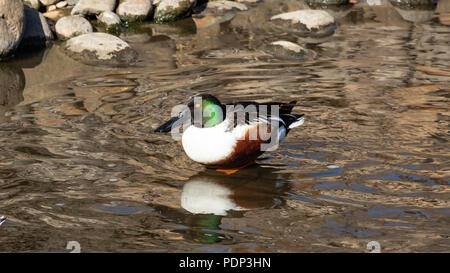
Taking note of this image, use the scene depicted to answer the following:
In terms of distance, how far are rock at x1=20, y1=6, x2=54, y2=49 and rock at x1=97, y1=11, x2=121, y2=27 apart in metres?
0.96

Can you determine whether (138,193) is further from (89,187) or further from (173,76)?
(173,76)

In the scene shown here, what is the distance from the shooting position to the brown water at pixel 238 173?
4781 mm

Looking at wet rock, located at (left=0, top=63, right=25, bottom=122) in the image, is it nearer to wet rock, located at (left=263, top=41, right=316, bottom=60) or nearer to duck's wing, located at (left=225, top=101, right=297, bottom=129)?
duck's wing, located at (left=225, top=101, right=297, bottom=129)

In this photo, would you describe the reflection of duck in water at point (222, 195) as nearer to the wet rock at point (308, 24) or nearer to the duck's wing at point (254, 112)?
the duck's wing at point (254, 112)

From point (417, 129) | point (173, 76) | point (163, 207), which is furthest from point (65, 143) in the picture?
point (417, 129)

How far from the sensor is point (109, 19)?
10688 mm

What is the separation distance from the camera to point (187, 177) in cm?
575

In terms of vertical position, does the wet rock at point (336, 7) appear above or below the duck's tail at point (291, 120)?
above

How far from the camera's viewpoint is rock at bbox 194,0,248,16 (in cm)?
1177

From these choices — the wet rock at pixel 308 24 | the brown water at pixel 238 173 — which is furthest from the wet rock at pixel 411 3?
the brown water at pixel 238 173

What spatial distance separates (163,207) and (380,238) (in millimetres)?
1667

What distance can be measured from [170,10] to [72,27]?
1917 mm

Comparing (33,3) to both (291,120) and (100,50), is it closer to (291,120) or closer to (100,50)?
(100,50)

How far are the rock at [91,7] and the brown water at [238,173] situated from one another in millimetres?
1536
